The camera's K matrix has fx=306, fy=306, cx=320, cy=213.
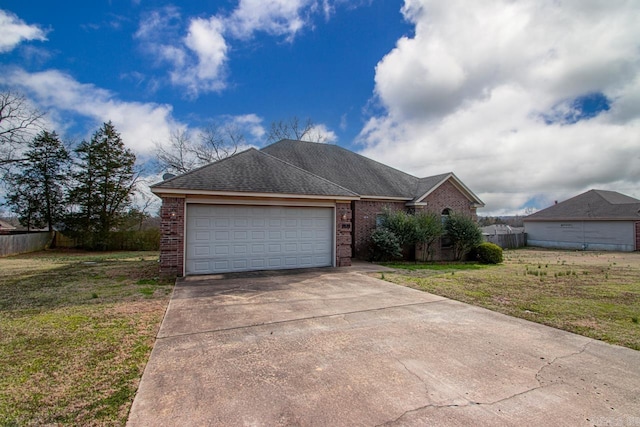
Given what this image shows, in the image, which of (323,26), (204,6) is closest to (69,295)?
(204,6)

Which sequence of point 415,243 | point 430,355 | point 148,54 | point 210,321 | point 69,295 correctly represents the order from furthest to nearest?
point 415,243 < point 148,54 < point 69,295 < point 210,321 < point 430,355

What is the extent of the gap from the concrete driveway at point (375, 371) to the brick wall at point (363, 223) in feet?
27.9

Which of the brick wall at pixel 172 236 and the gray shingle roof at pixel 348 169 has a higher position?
the gray shingle roof at pixel 348 169

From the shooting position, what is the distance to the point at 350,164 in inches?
708

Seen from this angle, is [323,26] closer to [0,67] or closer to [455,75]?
[455,75]

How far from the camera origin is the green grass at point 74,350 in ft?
8.98

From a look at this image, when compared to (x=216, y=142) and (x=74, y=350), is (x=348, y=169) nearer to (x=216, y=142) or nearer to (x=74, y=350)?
(x=74, y=350)

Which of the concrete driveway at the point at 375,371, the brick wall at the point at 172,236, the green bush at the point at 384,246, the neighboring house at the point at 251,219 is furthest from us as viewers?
the green bush at the point at 384,246

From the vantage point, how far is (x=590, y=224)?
2578 cm

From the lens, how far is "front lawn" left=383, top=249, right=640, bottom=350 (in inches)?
207

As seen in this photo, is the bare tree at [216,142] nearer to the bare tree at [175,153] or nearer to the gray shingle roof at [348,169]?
the bare tree at [175,153]

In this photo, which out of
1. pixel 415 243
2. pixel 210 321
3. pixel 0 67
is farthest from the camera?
pixel 0 67

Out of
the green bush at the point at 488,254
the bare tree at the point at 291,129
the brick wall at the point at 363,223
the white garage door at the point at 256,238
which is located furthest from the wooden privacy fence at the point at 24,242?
the green bush at the point at 488,254

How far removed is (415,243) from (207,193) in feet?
31.6
